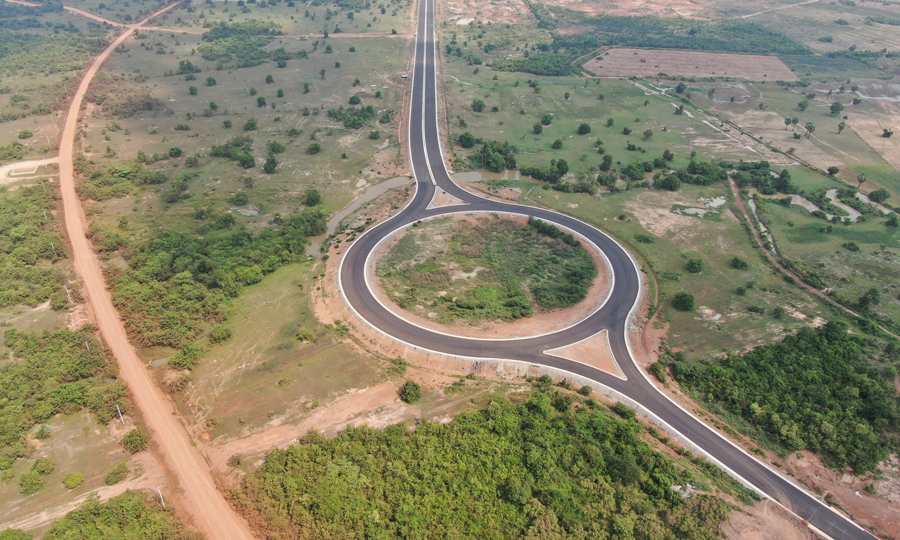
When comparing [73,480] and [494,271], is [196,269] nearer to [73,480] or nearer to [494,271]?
[73,480]

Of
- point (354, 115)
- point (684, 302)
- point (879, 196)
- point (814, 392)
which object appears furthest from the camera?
point (354, 115)

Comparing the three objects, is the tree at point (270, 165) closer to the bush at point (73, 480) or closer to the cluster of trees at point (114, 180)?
the cluster of trees at point (114, 180)

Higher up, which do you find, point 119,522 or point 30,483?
point 30,483

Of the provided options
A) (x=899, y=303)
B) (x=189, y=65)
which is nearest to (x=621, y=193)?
(x=899, y=303)

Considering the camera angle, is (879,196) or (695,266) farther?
(879,196)

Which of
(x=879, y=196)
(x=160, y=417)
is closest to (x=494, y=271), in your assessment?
(x=160, y=417)

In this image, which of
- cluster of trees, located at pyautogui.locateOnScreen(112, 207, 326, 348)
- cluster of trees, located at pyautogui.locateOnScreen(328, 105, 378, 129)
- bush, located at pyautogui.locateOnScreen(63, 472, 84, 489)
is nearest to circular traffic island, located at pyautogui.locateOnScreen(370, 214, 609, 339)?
cluster of trees, located at pyautogui.locateOnScreen(112, 207, 326, 348)

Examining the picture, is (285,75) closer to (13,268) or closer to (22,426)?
(13,268)

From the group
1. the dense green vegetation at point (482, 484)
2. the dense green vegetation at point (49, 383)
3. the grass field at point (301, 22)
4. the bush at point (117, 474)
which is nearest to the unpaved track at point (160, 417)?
the dense green vegetation at point (49, 383)
